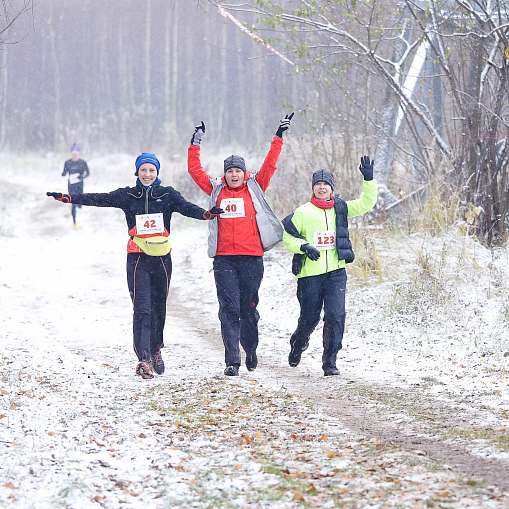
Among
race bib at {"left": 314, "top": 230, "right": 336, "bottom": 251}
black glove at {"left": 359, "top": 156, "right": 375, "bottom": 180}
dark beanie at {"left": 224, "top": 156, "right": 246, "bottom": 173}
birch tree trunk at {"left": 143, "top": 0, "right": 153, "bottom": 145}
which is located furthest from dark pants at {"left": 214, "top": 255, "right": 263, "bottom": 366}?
birch tree trunk at {"left": 143, "top": 0, "right": 153, "bottom": 145}

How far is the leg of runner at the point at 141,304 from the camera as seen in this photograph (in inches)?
231

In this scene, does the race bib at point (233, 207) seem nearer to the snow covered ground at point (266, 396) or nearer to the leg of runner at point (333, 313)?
the leg of runner at point (333, 313)

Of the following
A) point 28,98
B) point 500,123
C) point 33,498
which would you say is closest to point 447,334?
point 500,123

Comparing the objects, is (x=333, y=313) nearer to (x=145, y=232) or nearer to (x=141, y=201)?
(x=145, y=232)

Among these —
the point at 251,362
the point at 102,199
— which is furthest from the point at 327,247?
the point at 102,199

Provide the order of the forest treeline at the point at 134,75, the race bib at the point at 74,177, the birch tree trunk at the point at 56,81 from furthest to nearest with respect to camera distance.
Answer: 1. the forest treeline at the point at 134,75
2. the birch tree trunk at the point at 56,81
3. the race bib at the point at 74,177

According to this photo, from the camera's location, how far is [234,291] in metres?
5.97

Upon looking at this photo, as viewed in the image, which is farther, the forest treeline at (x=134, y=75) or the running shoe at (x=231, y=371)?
the forest treeline at (x=134, y=75)

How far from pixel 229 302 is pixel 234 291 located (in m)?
0.10

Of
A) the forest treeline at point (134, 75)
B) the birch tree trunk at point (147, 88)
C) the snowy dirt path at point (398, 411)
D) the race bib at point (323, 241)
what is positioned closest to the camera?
the snowy dirt path at point (398, 411)

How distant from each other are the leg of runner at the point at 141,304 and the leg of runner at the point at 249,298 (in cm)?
81

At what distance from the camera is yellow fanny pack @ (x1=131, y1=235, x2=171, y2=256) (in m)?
5.87

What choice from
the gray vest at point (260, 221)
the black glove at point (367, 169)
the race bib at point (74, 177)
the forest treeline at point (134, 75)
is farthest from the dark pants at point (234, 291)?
the forest treeline at point (134, 75)

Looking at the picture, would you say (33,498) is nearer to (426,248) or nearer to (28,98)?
(426,248)
